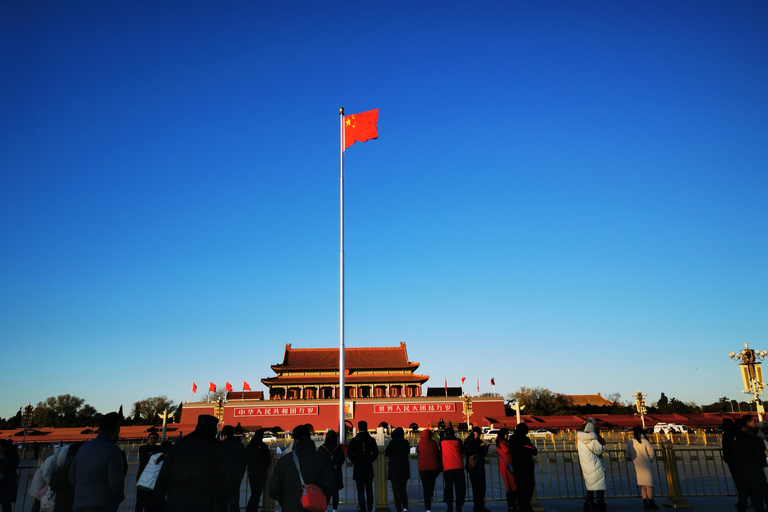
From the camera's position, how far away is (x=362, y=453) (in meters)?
7.58

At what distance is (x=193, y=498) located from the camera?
12.5ft

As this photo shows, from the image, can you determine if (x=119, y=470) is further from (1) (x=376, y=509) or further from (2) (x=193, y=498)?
(1) (x=376, y=509)

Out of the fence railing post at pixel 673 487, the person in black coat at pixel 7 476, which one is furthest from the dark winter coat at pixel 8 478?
the fence railing post at pixel 673 487

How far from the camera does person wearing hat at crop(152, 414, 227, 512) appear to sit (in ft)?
12.5

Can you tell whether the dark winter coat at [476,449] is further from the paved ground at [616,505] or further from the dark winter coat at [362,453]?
A: the dark winter coat at [362,453]

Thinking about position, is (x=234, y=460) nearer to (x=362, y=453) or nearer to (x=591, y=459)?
(x=362, y=453)

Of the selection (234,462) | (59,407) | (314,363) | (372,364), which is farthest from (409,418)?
(59,407)

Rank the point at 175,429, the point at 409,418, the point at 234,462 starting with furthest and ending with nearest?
the point at 409,418, the point at 175,429, the point at 234,462

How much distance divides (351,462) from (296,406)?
119 feet

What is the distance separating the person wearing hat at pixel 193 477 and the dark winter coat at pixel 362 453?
12.3 feet

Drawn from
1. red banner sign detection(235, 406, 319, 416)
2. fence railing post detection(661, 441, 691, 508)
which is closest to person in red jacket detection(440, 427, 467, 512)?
fence railing post detection(661, 441, 691, 508)

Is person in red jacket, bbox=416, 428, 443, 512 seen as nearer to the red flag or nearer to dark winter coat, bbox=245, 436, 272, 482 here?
dark winter coat, bbox=245, 436, 272, 482

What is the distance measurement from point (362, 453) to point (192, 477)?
409 cm

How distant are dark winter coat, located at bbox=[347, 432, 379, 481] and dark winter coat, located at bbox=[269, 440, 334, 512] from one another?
2737mm
